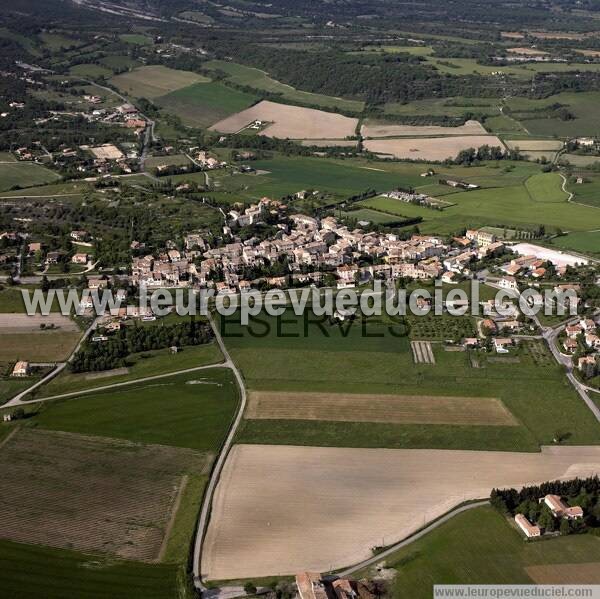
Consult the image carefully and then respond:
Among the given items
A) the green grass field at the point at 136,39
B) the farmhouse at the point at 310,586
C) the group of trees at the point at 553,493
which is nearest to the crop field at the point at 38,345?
the farmhouse at the point at 310,586

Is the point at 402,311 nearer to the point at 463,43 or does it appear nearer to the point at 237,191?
the point at 237,191

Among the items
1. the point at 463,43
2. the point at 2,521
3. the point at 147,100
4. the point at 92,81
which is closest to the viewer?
the point at 2,521

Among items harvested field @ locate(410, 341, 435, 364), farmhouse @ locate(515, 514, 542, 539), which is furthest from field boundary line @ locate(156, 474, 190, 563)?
harvested field @ locate(410, 341, 435, 364)

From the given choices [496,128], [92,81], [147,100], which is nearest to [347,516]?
[496,128]

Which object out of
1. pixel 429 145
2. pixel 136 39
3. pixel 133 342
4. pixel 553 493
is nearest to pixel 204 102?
pixel 429 145

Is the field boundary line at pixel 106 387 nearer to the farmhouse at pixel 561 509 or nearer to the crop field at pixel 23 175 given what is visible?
the farmhouse at pixel 561 509

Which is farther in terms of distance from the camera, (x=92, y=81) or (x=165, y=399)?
(x=92, y=81)
